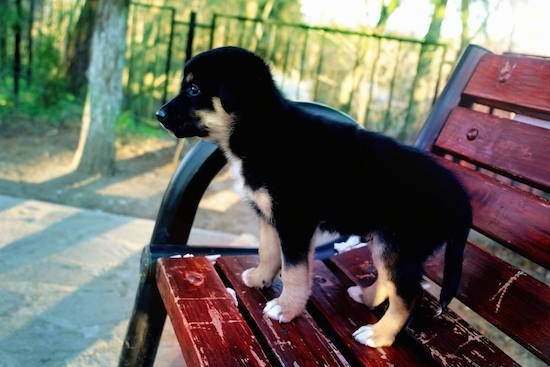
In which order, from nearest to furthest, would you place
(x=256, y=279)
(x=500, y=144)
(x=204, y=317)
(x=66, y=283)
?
(x=204, y=317) < (x=256, y=279) < (x=500, y=144) < (x=66, y=283)

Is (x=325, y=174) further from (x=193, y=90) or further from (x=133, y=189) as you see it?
(x=133, y=189)

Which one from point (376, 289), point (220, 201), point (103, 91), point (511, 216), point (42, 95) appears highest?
point (511, 216)

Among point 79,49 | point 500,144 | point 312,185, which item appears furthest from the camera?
point 79,49

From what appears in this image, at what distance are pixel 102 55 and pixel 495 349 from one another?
18.5 feet

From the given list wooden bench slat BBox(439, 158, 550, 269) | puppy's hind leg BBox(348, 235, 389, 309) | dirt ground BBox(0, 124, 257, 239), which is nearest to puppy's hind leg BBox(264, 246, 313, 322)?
puppy's hind leg BBox(348, 235, 389, 309)

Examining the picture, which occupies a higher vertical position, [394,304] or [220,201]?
[394,304]

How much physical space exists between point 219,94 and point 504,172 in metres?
1.20

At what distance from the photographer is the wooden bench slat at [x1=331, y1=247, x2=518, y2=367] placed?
5.61 feet

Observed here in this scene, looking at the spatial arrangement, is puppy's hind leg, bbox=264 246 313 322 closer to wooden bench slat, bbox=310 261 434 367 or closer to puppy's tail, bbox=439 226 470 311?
wooden bench slat, bbox=310 261 434 367

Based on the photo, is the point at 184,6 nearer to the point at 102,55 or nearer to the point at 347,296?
the point at 102,55

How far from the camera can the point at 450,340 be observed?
1.84 metres

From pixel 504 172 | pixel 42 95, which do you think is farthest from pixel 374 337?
pixel 42 95

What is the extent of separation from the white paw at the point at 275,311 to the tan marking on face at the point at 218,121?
0.63 m

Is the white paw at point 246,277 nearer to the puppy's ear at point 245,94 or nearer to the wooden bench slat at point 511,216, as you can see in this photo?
the puppy's ear at point 245,94
